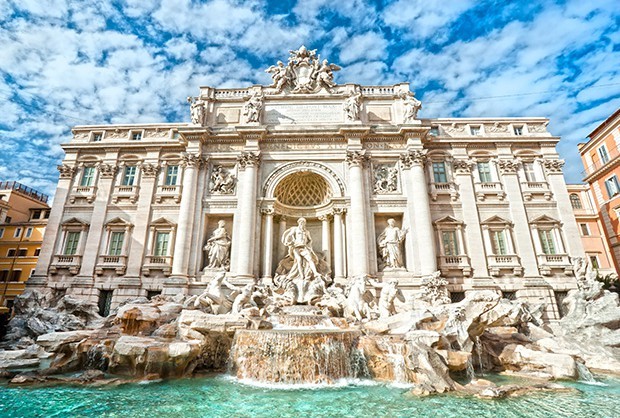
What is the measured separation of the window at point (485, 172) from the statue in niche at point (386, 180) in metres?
5.53

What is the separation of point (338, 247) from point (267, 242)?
13.3 feet

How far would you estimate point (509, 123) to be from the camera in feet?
67.7

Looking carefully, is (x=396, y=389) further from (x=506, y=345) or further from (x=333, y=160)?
(x=333, y=160)

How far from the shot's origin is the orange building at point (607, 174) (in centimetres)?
2142

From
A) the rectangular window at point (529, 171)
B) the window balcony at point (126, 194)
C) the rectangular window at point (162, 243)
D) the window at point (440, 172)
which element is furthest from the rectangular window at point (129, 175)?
the rectangular window at point (529, 171)

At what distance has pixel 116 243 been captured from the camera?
61.7ft

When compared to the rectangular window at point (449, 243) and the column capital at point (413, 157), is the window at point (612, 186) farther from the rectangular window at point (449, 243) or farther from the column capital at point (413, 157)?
the column capital at point (413, 157)

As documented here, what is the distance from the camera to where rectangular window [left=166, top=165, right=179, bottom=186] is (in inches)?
787

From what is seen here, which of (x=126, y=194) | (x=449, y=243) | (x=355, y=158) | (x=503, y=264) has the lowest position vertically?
(x=503, y=264)

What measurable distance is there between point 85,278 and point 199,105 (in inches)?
478

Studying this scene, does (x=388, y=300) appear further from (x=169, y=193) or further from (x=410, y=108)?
(x=169, y=193)

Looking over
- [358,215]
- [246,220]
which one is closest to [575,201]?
[358,215]

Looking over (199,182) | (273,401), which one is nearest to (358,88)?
(199,182)


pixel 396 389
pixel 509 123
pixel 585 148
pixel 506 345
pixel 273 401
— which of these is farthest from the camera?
pixel 585 148
